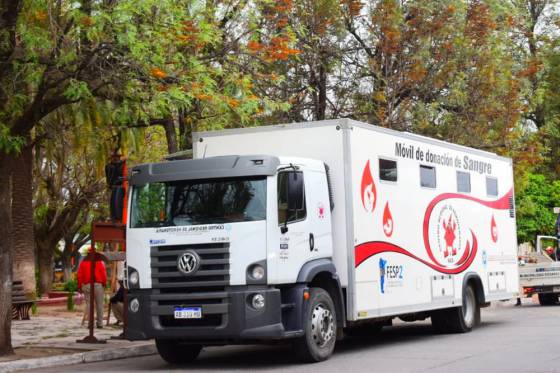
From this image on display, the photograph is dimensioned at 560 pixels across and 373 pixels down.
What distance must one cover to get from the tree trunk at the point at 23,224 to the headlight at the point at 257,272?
1588 cm

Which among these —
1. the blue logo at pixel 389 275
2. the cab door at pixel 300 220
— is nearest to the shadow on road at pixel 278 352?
A: the blue logo at pixel 389 275

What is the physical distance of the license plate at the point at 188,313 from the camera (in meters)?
12.6

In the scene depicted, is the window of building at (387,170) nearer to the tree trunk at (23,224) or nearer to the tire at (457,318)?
the tire at (457,318)

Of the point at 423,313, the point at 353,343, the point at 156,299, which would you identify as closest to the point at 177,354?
the point at 156,299

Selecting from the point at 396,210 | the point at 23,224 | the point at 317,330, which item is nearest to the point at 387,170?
the point at 396,210

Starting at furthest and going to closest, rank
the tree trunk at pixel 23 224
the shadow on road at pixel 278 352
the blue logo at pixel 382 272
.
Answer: the tree trunk at pixel 23 224 < the blue logo at pixel 382 272 < the shadow on road at pixel 278 352

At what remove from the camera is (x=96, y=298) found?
66.5 feet

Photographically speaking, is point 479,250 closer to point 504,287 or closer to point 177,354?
point 504,287

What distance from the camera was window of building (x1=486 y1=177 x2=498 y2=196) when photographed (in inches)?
757

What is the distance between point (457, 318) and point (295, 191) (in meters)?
6.19

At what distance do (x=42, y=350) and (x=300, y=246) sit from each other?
5300 mm

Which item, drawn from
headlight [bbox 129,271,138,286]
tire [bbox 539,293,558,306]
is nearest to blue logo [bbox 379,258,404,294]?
headlight [bbox 129,271,138,286]

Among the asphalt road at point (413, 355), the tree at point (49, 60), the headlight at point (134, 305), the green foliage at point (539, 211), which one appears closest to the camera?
the asphalt road at point (413, 355)

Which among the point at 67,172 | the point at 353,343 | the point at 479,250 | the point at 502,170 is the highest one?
the point at 67,172
